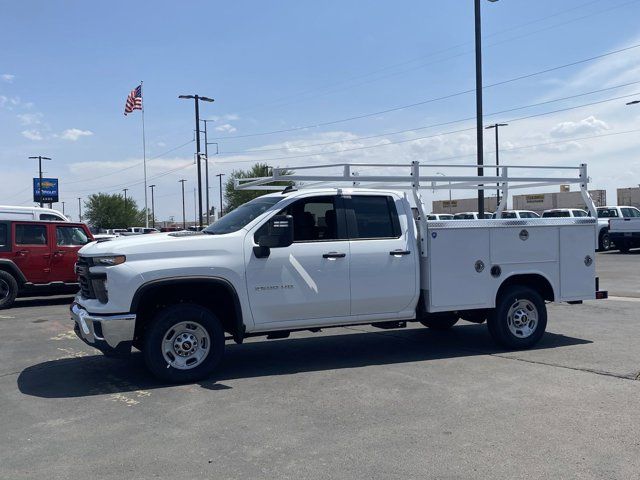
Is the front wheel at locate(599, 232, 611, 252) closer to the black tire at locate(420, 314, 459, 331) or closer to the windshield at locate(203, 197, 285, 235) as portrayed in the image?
the black tire at locate(420, 314, 459, 331)

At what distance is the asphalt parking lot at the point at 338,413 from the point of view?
4230 mm

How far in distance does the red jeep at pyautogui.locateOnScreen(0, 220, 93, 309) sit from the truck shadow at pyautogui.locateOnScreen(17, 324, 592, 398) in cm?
650

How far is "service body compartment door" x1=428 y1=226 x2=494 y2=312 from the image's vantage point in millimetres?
7336

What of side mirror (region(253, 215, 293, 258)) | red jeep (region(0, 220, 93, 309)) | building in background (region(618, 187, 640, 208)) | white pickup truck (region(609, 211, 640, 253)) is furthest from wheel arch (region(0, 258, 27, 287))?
building in background (region(618, 187, 640, 208))

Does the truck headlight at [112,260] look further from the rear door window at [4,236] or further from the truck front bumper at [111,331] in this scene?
the rear door window at [4,236]

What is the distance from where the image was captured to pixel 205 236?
6.50m

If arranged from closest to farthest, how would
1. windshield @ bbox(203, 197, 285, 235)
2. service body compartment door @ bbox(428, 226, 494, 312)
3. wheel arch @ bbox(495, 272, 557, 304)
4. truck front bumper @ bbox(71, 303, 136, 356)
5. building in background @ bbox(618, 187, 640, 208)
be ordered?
truck front bumper @ bbox(71, 303, 136, 356) → windshield @ bbox(203, 197, 285, 235) → service body compartment door @ bbox(428, 226, 494, 312) → wheel arch @ bbox(495, 272, 557, 304) → building in background @ bbox(618, 187, 640, 208)

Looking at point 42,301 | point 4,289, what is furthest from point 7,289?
point 42,301

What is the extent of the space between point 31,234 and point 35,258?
0.57m

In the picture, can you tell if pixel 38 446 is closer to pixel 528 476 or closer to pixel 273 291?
pixel 273 291

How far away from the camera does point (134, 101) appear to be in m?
42.3

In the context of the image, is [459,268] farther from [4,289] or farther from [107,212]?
[107,212]

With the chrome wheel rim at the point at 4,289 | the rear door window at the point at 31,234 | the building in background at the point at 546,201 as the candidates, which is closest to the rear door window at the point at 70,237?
the rear door window at the point at 31,234

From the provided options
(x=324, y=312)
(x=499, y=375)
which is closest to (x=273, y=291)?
(x=324, y=312)
